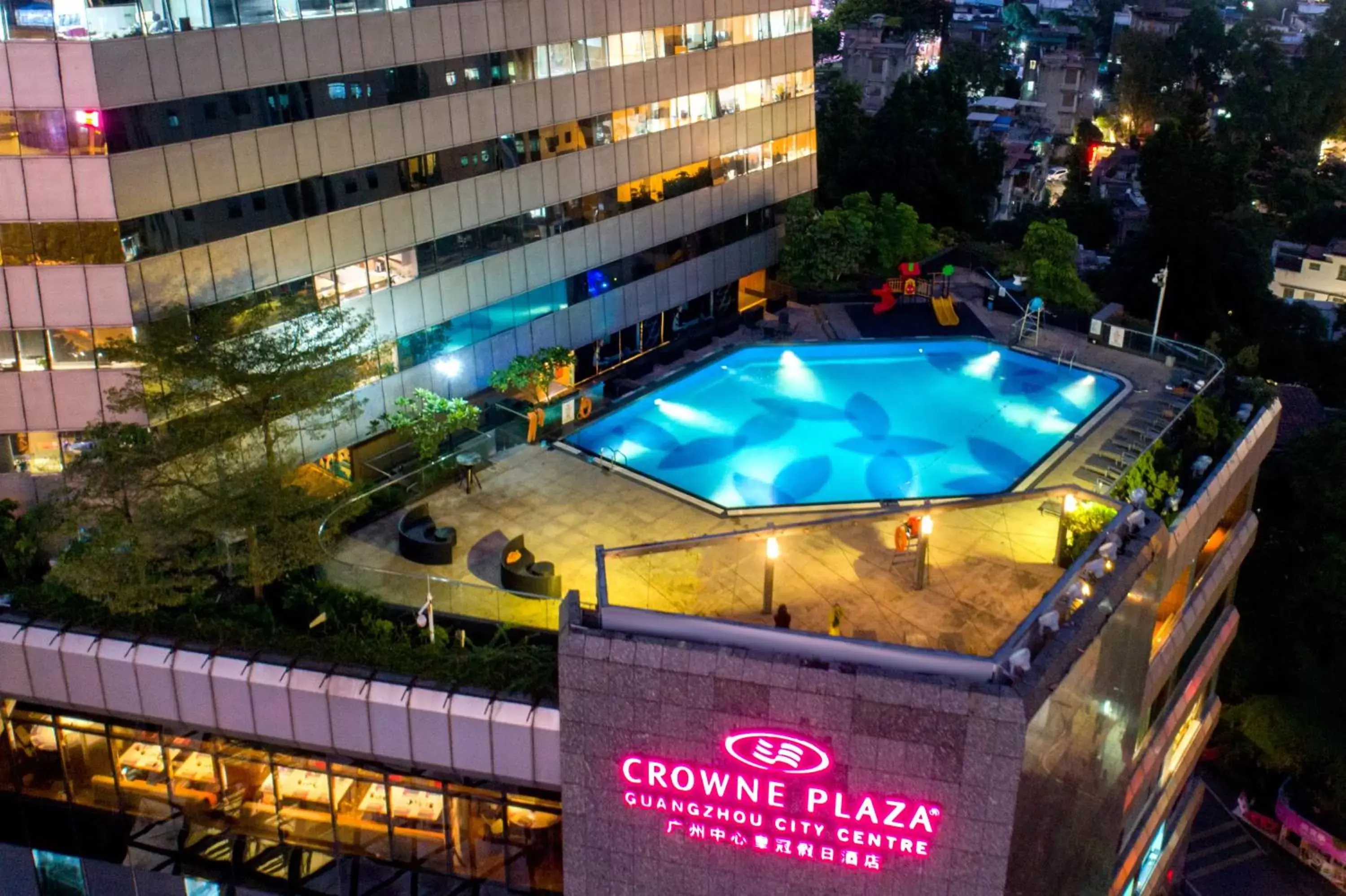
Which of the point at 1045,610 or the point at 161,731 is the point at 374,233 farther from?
the point at 1045,610

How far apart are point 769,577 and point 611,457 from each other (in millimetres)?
13268

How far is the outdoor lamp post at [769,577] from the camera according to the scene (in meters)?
24.8

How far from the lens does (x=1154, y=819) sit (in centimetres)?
3584

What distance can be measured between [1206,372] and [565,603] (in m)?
28.4

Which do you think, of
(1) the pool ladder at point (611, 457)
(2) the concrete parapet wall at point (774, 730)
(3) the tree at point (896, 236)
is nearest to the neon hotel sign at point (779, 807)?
(2) the concrete parapet wall at point (774, 730)

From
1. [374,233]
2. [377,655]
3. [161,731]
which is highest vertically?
[374,233]

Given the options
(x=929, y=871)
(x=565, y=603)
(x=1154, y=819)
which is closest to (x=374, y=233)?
(x=565, y=603)

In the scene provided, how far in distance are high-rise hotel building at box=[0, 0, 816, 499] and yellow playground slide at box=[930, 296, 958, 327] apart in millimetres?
9473

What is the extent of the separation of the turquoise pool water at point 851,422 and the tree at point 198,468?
35.2ft

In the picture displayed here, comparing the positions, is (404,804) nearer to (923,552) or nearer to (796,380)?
(923,552)

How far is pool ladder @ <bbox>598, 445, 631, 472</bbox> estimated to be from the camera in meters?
36.9

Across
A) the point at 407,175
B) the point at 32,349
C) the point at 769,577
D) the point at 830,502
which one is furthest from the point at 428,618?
the point at 407,175

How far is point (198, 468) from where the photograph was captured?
28297 mm

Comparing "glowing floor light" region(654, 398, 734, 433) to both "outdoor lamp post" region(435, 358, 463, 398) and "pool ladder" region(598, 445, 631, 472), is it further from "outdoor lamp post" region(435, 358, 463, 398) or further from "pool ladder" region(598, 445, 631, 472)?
"outdoor lamp post" region(435, 358, 463, 398)
